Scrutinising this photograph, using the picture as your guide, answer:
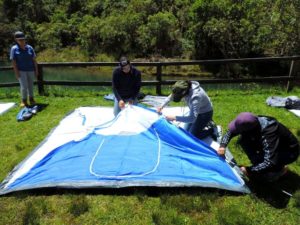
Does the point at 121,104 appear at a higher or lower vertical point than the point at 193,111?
lower

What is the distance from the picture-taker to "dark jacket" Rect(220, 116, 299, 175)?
4.15m

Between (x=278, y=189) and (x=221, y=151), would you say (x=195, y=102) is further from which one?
(x=278, y=189)

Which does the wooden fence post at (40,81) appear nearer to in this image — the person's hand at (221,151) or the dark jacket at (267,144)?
the person's hand at (221,151)

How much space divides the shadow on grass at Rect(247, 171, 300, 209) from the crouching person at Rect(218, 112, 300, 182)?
102 mm

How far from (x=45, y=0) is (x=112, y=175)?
5545 cm

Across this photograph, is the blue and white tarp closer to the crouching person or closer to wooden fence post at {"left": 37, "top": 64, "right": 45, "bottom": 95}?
the crouching person

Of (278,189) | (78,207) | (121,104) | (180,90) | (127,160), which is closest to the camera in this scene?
(78,207)

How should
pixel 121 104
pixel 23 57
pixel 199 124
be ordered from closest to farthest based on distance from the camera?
pixel 199 124 → pixel 121 104 → pixel 23 57

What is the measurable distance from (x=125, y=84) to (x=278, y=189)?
3.25 m

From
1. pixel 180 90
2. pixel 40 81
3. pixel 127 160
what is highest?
pixel 180 90

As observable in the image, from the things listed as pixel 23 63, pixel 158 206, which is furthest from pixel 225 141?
pixel 23 63

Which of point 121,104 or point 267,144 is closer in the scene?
point 267,144

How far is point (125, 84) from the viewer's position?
660 centimetres

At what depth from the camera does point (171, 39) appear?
113ft
